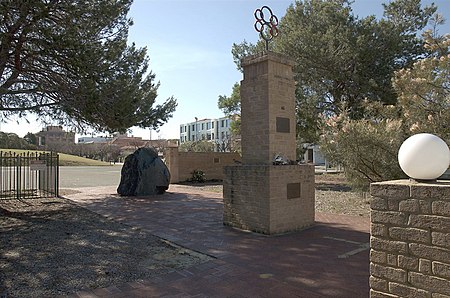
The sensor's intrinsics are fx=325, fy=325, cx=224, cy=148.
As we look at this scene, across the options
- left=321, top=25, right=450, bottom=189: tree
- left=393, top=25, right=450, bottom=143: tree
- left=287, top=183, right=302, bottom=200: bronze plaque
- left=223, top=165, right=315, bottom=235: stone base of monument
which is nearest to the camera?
left=223, top=165, right=315, bottom=235: stone base of monument

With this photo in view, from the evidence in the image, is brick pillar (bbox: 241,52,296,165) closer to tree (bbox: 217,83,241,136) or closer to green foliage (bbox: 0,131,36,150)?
tree (bbox: 217,83,241,136)

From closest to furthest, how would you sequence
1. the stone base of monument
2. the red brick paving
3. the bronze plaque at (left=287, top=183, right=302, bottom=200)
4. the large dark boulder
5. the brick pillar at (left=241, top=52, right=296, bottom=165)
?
the red brick paving → the stone base of monument → the brick pillar at (left=241, top=52, right=296, bottom=165) → the bronze plaque at (left=287, top=183, right=302, bottom=200) → the large dark boulder

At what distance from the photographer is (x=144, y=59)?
12234 millimetres

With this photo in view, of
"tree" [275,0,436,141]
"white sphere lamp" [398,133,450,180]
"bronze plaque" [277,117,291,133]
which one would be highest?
"tree" [275,0,436,141]

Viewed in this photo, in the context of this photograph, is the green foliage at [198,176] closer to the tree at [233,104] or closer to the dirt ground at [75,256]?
the tree at [233,104]

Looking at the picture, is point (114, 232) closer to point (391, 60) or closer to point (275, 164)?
point (275, 164)

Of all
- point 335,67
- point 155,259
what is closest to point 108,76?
point 155,259

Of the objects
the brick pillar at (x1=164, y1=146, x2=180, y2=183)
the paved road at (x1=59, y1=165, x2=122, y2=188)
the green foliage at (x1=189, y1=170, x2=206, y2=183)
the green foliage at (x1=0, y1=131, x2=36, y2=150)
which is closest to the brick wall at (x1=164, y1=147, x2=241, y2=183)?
the brick pillar at (x1=164, y1=146, x2=180, y2=183)

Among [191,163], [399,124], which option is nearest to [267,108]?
[399,124]

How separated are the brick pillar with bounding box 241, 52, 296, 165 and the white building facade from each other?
5586 centimetres

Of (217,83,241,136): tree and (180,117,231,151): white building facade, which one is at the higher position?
(180,117,231,151): white building facade

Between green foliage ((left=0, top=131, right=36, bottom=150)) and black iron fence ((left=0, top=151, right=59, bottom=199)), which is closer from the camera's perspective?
black iron fence ((left=0, top=151, right=59, bottom=199))

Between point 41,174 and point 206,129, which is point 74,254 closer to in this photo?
point 41,174

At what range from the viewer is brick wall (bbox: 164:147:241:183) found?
1766 cm
